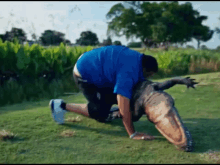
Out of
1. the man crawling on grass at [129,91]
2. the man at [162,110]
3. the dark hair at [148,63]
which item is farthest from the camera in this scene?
the dark hair at [148,63]

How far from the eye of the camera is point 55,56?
31.9 feet

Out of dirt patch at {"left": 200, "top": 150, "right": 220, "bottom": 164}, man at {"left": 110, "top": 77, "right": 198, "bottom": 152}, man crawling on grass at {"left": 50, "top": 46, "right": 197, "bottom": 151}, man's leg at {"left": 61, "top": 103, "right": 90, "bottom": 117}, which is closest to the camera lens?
dirt patch at {"left": 200, "top": 150, "right": 220, "bottom": 164}

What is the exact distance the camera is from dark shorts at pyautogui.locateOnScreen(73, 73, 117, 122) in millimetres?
4441

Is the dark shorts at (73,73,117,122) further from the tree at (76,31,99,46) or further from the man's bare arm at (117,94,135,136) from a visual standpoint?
the tree at (76,31,99,46)

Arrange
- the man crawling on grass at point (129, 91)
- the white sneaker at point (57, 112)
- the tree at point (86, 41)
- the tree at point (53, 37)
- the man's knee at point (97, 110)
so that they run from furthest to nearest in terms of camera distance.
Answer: the tree at point (86, 41)
the tree at point (53, 37)
the white sneaker at point (57, 112)
the man's knee at point (97, 110)
the man crawling on grass at point (129, 91)

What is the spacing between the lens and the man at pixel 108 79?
3723mm

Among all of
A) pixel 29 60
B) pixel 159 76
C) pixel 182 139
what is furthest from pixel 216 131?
pixel 159 76

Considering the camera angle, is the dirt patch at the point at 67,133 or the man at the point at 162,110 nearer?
the man at the point at 162,110

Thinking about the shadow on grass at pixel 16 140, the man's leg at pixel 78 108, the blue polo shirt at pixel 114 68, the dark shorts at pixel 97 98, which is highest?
the blue polo shirt at pixel 114 68

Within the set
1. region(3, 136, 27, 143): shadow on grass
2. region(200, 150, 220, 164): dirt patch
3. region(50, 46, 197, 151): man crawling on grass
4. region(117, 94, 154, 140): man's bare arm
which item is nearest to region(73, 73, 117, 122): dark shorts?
region(50, 46, 197, 151): man crawling on grass

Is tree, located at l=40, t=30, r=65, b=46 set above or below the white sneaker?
above

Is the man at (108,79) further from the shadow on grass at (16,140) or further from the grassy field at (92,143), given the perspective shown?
the shadow on grass at (16,140)

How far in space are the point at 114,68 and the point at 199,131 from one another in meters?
1.82

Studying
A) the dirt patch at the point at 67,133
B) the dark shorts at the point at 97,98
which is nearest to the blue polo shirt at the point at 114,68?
the dark shorts at the point at 97,98
